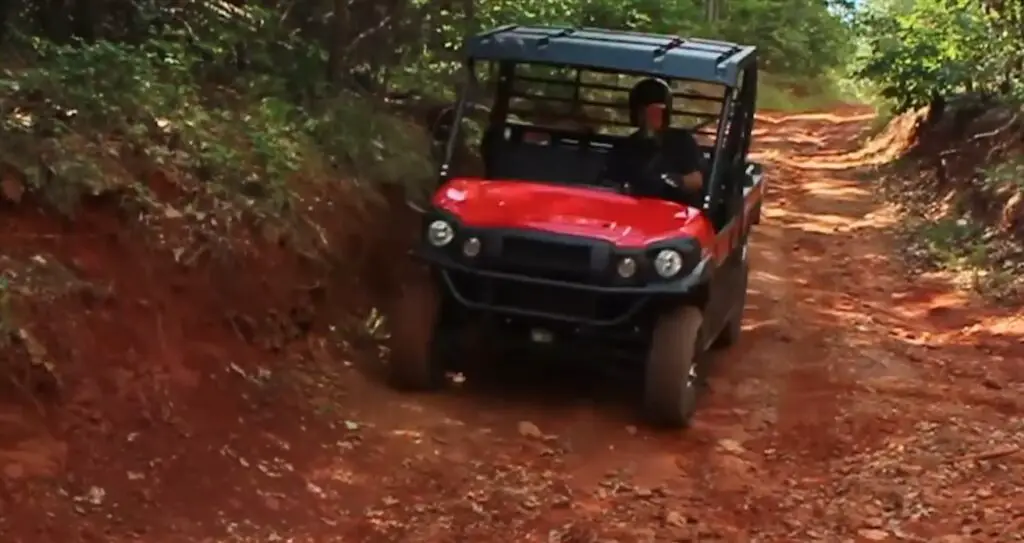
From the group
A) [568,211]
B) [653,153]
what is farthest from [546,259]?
[653,153]

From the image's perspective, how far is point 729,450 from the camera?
622 centimetres

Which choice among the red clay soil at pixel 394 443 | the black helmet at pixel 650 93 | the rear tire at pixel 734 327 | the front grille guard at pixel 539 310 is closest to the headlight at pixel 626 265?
the front grille guard at pixel 539 310

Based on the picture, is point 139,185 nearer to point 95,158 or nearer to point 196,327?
point 95,158

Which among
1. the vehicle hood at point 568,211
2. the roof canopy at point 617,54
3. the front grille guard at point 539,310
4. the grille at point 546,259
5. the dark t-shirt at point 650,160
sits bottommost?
the front grille guard at point 539,310

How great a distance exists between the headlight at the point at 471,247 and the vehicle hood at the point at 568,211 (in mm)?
85

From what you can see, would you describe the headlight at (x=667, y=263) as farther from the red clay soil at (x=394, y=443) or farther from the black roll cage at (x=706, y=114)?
the red clay soil at (x=394, y=443)

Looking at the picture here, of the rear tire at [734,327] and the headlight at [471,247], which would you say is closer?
the headlight at [471,247]

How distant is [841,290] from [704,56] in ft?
12.3

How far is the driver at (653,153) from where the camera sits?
7.09 meters

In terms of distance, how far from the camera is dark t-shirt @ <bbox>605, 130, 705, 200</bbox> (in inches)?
281

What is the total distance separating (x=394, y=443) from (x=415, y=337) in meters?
0.70

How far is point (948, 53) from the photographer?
14.3 meters

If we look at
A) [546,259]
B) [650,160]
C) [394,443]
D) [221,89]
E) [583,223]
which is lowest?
[394,443]

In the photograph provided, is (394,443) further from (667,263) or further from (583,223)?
(667,263)
